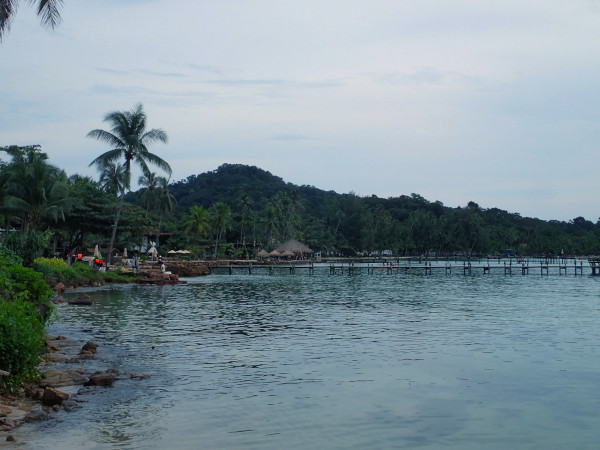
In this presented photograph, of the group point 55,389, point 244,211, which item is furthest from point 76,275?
point 244,211

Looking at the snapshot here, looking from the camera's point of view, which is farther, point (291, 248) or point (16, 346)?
point (291, 248)

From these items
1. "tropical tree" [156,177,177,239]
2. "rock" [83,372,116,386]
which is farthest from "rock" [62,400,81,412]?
"tropical tree" [156,177,177,239]

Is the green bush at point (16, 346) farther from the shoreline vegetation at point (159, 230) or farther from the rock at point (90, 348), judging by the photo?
the rock at point (90, 348)

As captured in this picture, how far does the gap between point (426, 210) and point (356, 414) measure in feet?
505

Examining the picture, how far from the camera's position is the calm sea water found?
1034 cm

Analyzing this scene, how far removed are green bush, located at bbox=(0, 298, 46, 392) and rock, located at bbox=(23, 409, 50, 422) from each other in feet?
3.76

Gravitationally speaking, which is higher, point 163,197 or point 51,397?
point 163,197

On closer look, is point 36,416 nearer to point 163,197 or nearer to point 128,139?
point 128,139

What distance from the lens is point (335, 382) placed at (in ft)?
46.7

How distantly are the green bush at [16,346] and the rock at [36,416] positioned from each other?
45.1 inches

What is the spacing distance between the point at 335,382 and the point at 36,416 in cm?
667

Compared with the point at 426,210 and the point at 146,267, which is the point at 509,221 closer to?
the point at 426,210

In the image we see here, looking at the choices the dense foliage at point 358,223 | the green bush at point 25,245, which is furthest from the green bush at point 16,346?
the dense foliage at point 358,223

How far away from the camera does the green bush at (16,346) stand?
438 inches
